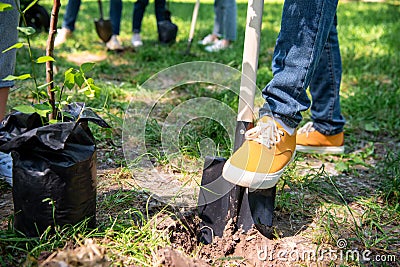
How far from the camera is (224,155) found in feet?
7.68

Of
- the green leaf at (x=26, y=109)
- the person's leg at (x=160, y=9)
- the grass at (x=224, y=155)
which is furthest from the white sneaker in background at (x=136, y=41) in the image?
the green leaf at (x=26, y=109)

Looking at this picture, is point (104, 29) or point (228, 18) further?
point (228, 18)

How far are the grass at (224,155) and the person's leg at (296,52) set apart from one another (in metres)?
0.42

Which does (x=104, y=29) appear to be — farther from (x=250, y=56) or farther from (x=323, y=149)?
(x=250, y=56)

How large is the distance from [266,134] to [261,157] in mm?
84

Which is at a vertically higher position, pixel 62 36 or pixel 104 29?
pixel 104 29

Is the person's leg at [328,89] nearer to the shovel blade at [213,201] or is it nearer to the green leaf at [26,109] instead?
the shovel blade at [213,201]

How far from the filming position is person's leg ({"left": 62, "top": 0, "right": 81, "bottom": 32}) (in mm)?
4875

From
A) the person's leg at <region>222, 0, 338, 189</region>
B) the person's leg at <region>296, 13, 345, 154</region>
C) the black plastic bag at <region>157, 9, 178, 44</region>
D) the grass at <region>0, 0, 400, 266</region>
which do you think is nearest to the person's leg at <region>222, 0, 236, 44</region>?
the grass at <region>0, 0, 400, 266</region>

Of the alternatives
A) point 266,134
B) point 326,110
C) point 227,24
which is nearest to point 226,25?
point 227,24

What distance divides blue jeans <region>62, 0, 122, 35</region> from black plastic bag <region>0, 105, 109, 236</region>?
11.6ft

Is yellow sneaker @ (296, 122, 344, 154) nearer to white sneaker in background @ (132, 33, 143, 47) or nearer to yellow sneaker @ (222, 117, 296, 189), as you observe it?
yellow sneaker @ (222, 117, 296, 189)

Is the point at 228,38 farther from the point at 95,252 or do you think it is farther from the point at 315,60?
the point at 95,252

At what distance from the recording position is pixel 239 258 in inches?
61.1
